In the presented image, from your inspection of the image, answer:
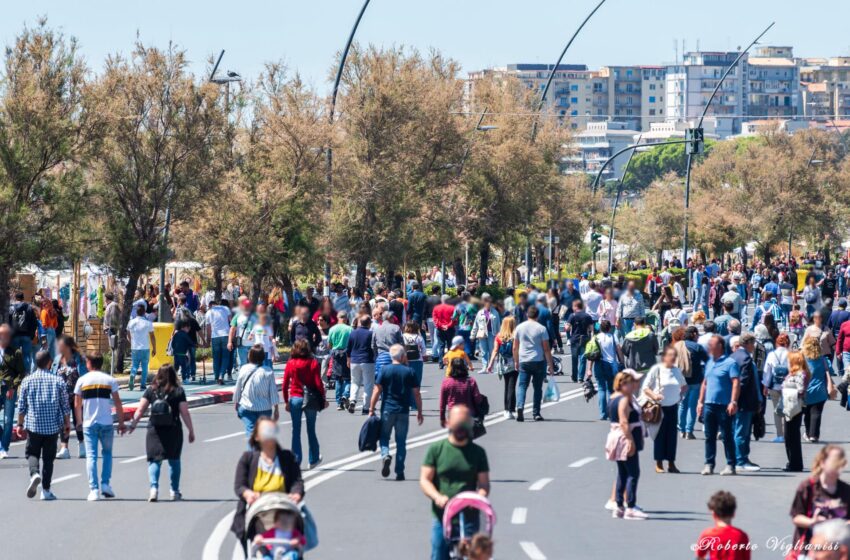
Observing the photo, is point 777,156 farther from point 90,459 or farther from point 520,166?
point 90,459

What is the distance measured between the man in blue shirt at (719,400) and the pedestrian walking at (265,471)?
7.37 m

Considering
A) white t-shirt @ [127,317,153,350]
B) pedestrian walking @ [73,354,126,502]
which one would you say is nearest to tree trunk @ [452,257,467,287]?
white t-shirt @ [127,317,153,350]

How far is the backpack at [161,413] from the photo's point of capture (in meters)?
14.7

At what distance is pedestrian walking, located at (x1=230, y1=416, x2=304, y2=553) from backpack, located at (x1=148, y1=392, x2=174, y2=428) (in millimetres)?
4080

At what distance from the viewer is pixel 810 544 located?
31.8 feet

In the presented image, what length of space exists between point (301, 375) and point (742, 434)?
494cm

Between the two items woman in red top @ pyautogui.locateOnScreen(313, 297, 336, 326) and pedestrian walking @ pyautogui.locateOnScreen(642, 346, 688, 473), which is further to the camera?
woman in red top @ pyautogui.locateOnScreen(313, 297, 336, 326)

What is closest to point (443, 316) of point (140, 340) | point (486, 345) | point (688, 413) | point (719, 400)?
point (486, 345)

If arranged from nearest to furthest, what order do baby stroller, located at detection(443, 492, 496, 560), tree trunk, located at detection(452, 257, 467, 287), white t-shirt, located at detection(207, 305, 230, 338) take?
baby stroller, located at detection(443, 492, 496, 560) → white t-shirt, located at detection(207, 305, 230, 338) → tree trunk, located at detection(452, 257, 467, 287)

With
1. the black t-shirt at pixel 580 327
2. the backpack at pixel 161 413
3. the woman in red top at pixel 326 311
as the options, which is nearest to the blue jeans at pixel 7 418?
the backpack at pixel 161 413

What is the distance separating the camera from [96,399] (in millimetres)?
15594

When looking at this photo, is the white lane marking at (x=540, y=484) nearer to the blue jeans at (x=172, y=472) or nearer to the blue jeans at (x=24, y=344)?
the blue jeans at (x=172, y=472)

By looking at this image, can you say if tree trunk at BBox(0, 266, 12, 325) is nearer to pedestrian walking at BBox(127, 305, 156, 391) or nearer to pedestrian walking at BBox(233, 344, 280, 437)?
pedestrian walking at BBox(127, 305, 156, 391)

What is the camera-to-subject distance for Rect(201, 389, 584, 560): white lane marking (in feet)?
42.5
